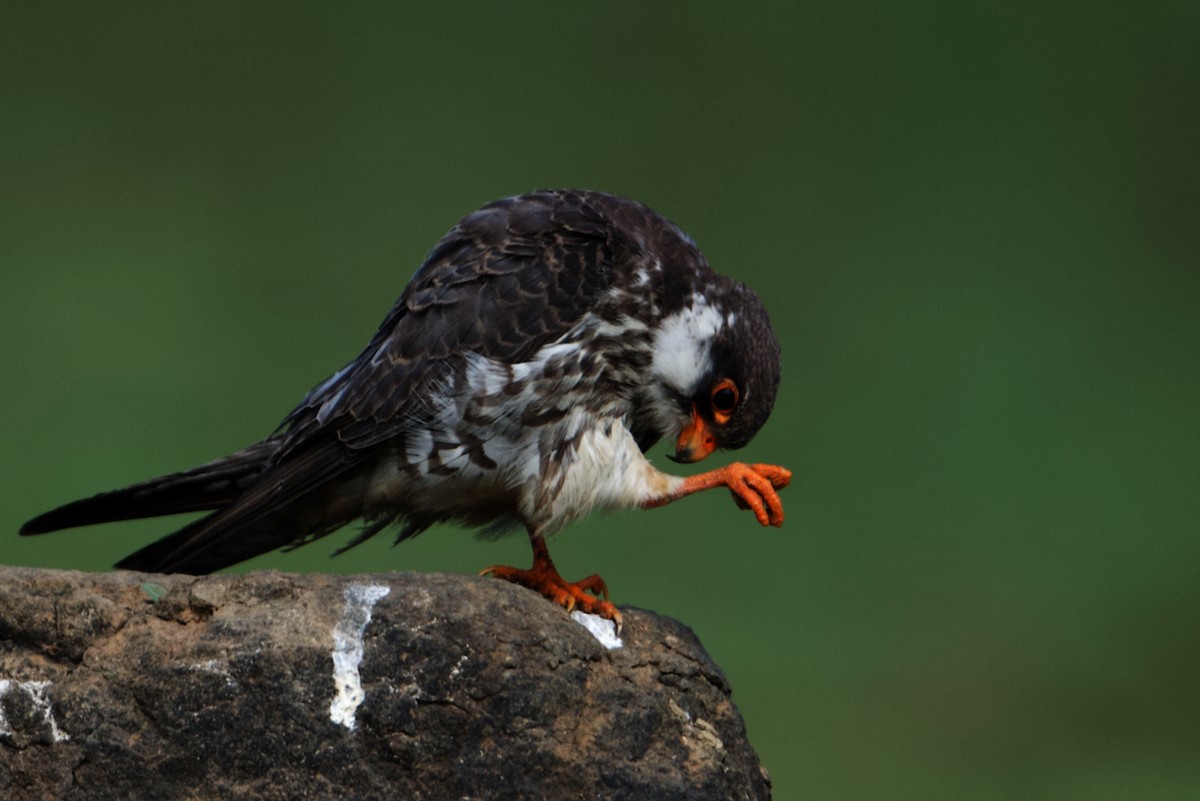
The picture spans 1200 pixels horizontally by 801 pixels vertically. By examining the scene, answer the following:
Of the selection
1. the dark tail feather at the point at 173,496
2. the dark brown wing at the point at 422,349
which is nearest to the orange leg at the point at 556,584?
the dark brown wing at the point at 422,349

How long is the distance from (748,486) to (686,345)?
1.11ft

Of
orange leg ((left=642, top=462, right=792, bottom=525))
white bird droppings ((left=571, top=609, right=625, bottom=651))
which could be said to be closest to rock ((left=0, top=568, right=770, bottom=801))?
white bird droppings ((left=571, top=609, right=625, bottom=651))

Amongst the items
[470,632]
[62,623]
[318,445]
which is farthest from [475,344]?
[62,623]

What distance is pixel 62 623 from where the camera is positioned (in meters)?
2.66

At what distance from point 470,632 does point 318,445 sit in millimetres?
813

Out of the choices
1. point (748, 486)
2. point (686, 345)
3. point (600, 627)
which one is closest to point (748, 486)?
point (748, 486)

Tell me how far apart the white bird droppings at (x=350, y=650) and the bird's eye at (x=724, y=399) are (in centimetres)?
97

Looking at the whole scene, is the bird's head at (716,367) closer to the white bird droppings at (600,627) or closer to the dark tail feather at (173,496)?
the white bird droppings at (600,627)

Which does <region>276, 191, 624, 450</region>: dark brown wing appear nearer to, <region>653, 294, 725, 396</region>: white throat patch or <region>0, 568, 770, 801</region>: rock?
<region>653, 294, 725, 396</region>: white throat patch

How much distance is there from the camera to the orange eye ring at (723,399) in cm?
338

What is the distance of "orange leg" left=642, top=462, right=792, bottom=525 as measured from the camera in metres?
3.31

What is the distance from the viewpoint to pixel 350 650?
105 inches

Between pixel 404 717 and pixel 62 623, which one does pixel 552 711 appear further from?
pixel 62 623

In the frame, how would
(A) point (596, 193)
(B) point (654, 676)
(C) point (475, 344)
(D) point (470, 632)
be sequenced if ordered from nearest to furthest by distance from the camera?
(D) point (470, 632)
(B) point (654, 676)
(C) point (475, 344)
(A) point (596, 193)
